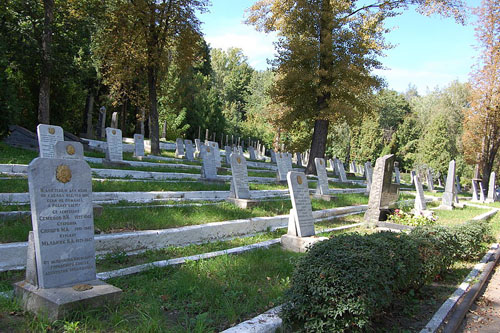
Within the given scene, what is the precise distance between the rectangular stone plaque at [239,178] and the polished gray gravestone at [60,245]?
5876 mm

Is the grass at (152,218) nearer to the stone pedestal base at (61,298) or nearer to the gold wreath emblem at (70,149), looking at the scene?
the gold wreath emblem at (70,149)

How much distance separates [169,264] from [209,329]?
189 cm

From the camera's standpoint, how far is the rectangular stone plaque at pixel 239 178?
382 inches

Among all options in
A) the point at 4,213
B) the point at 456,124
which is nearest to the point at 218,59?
the point at 456,124

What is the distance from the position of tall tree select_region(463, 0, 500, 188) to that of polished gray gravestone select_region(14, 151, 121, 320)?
2923cm

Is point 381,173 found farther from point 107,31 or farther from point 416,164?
point 416,164

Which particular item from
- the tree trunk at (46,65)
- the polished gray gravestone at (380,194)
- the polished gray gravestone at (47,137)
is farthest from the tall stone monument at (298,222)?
the tree trunk at (46,65)

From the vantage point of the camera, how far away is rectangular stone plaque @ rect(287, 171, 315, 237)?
6.70m

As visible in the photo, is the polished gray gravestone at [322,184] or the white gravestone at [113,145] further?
the white gravestone at [113,145]

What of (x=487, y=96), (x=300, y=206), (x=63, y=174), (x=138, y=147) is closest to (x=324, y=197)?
(x=300, y=206)

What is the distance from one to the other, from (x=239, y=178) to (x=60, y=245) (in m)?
6.40

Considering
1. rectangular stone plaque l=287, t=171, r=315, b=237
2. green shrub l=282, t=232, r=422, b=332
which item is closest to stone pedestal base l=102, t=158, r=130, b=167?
rectangular stone plaque l=287, t=171, r=315, b=237

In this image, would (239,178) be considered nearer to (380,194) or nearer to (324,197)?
(380,194)

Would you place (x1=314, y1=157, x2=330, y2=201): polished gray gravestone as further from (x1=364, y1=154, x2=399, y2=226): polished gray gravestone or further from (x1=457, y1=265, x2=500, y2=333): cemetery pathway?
(x1=457, y1=265, x2=500, y2=333): cemetery pathway
